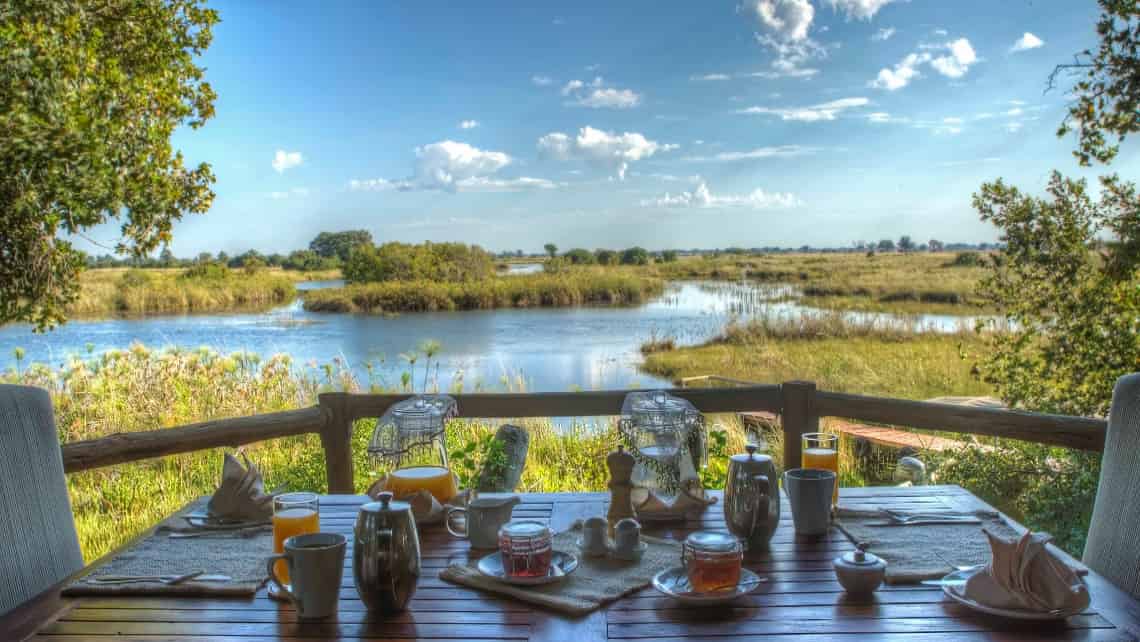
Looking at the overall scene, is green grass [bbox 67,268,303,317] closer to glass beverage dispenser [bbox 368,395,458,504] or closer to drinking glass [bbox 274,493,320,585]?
glass beverage dispenser [bbox 368,395,458,504]

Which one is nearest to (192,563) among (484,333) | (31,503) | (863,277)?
(31,503)

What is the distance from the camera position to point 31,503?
163 cm

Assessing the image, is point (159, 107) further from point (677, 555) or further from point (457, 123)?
point (457, 123)

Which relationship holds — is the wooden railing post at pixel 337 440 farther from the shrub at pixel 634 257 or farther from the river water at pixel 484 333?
the shrub at pixel 634 257

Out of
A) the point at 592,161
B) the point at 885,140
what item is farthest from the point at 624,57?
the point at 885,140

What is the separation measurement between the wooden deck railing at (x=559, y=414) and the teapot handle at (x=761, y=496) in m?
1.32

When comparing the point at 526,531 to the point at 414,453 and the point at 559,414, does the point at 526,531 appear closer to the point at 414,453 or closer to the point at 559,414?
the point at 414,453

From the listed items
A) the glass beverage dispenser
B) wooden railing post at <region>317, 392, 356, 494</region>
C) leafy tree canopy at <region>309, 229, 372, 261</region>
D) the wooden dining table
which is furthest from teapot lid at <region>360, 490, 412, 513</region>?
leafy tree canopy at <region>309, 229, 372, 261</region>

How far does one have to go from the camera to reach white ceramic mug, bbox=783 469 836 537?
1.59 meters

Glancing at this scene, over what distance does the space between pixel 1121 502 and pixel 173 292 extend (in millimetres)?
15866

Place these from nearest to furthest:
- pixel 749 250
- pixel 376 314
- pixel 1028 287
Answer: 1. pixel 1028 287
2. pixel 376 314
3. pixel 749 250

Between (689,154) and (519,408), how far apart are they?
1803 centimetres

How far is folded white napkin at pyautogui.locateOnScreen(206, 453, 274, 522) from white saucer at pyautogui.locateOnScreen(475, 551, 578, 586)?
22.7 inches

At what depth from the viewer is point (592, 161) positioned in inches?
774
